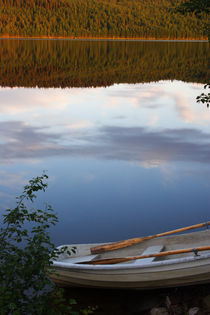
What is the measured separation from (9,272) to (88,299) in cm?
240

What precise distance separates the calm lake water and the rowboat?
81.2 inches

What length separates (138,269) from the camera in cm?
745

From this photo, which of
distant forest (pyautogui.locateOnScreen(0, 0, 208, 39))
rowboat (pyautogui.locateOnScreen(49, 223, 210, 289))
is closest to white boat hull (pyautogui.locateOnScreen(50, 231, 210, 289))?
rowboat (pyautogui.locateOnScreen(49, 223, 210, 289))

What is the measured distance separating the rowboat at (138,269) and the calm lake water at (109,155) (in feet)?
6.77

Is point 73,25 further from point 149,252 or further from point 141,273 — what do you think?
point 141,273

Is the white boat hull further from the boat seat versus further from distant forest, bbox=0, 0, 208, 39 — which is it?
distant forest, bbox=0, 0, 208, 39

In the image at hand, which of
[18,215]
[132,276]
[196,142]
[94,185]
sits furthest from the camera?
[196,142]

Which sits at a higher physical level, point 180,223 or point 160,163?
point 160,163

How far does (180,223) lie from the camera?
10992 mm

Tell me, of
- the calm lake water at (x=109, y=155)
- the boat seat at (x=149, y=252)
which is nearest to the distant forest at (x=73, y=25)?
the calm lake water at (x=109, y=155)

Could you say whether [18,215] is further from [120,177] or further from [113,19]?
[113,19]

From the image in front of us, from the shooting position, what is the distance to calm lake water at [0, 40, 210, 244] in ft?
37.2

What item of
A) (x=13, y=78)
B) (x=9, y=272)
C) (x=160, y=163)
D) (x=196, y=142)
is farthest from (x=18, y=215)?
(x=13, y=78)

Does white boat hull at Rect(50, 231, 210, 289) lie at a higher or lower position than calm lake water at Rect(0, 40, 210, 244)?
lower
